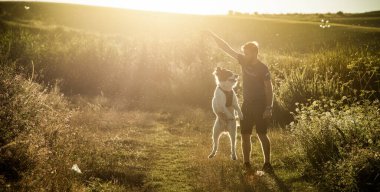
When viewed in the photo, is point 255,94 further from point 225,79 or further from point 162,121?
point 162,121

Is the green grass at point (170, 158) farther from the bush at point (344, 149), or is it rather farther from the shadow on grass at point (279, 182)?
the bush at point (344, 149)

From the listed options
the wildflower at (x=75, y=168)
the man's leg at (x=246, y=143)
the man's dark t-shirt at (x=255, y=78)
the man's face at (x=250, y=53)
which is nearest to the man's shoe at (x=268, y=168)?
the man's leg at (x=246, y=143)

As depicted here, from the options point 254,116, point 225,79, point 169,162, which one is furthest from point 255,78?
point 169,162

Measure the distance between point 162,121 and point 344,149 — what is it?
8.20 meters

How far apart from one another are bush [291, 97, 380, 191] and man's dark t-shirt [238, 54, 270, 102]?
1.43 metres

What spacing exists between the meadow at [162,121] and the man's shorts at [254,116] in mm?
918

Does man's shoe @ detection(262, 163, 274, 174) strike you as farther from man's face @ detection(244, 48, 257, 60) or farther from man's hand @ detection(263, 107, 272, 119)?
man's face @ detection(244, 48, 257, 60)

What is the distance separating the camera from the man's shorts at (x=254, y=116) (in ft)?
26.9

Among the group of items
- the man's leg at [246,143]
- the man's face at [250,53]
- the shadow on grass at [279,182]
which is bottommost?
the shadow on grass at [279,182]

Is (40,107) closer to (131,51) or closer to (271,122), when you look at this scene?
(271,122)

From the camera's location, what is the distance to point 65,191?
6625mm

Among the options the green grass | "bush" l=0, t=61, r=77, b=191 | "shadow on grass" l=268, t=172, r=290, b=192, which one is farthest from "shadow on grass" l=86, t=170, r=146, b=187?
"shadow on grass" l=268, t=172, r=290, b=192

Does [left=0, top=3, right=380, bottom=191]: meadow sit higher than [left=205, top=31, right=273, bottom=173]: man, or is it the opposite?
[left=205, top=31, right=273, bottom=173]: man

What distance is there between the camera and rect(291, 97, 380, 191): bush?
6.86m
